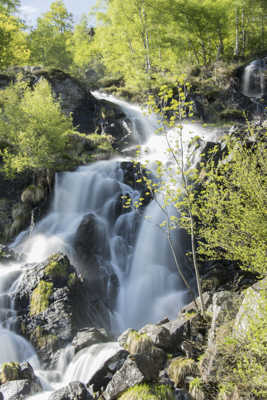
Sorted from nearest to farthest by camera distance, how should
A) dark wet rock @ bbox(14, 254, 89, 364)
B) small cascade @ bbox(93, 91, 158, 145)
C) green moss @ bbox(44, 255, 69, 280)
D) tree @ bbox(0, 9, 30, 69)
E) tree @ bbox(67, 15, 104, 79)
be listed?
1. dark wet rock @ bbox(14, 254, 89, 364)
2. green moss @ bbox(44, 255, 69, 280)
3. small cascade @ bbox(93, 91, 158, 145)
4. tree @ bbox(0, 9, 30, 69)
5. tree @ bbox(67, 15, 104, 79)

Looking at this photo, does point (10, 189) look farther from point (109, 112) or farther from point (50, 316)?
point (109, 112)

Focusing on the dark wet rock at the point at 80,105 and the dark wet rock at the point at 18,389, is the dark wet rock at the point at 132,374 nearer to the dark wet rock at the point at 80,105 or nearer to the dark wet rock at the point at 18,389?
the dark wet rock at the point at 18,389

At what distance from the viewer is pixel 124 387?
6.30m

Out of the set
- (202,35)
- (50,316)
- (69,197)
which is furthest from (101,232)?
(202,35)

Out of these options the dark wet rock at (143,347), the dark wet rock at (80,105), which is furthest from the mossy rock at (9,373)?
the dark wet rock at (80,105)

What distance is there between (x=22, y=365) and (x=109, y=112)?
22.6 meters

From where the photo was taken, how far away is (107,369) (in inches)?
283

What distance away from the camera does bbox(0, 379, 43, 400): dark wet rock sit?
678 cm

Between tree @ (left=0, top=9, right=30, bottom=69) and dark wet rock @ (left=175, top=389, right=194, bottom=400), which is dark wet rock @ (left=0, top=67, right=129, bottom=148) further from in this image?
dark wet rock @ (left=175, top=389, right=194, bottom=400)

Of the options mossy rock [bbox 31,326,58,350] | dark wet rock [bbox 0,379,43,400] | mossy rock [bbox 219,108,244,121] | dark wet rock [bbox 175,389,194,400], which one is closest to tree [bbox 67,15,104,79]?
mossy rock [bbox 219,108,244,121]

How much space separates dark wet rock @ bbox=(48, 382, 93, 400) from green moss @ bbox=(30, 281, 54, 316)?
12.9ft

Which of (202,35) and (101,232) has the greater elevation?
(202,35)

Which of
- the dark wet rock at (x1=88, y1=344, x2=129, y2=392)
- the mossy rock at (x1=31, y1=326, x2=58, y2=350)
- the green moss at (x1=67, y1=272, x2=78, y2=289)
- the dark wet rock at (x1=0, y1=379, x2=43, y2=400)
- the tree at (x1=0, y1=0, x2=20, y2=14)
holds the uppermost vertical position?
the tree at (x1=0, y1=0, x2=20, y2=14)

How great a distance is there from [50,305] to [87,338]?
213 cm
